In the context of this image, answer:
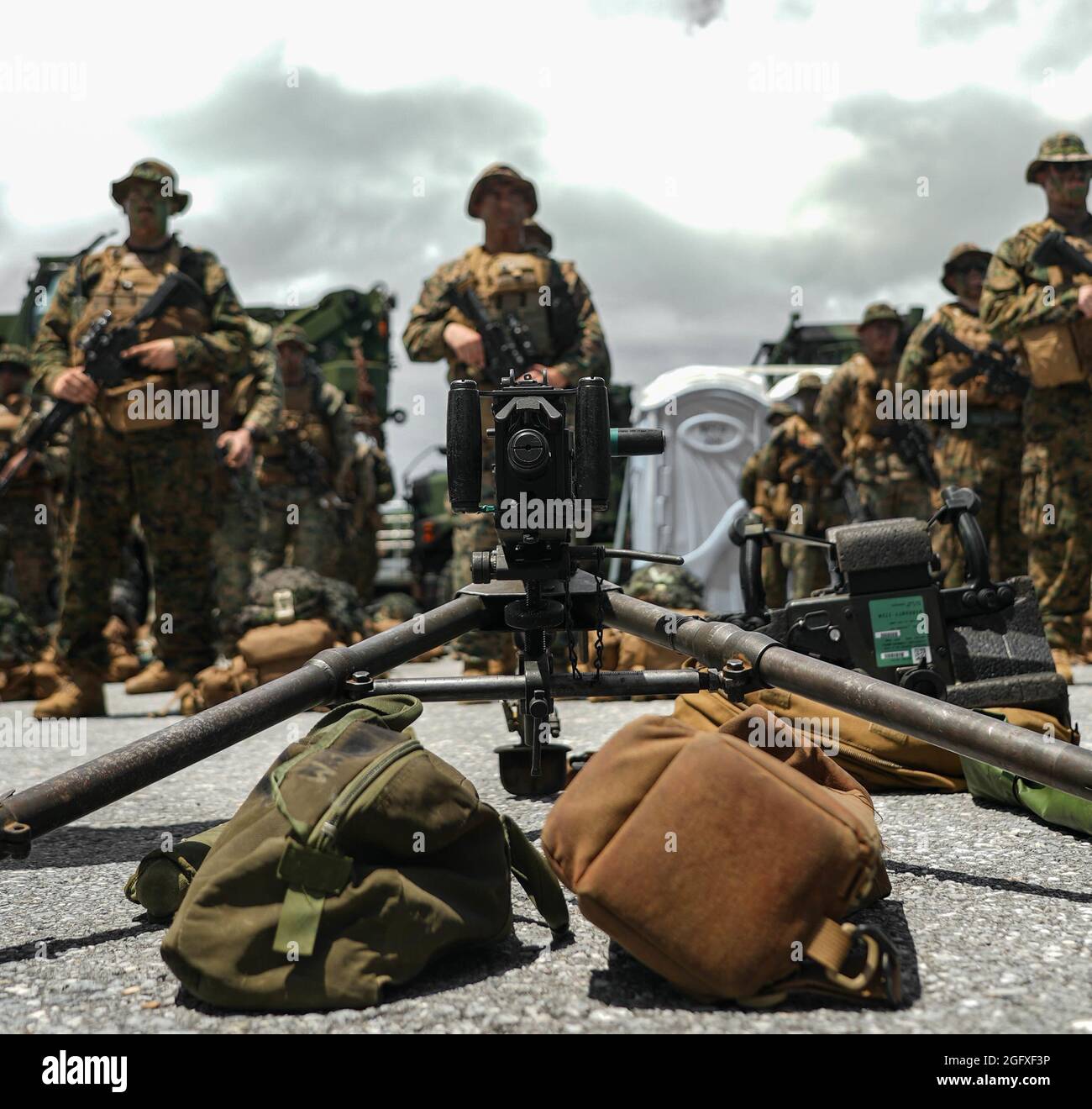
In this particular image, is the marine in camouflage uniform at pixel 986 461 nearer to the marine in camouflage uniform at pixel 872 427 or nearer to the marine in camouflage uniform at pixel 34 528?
the marine in camouflage uniform at pixel 872 427

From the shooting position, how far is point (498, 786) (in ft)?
11.4

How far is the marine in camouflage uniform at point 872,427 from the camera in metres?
8.33

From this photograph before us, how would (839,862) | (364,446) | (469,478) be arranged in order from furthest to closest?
(364,446), (469,478), (839,862)

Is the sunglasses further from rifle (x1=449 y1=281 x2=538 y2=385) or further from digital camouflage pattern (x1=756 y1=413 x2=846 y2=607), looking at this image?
digital camouflage pattern (x1=756 y1=413 x2=846 y2=607)

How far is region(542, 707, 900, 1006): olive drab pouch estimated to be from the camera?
1.62 metres

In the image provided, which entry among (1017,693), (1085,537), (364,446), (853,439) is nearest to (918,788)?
(1017,693)

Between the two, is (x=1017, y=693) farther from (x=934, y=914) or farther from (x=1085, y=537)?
(x=1085, y=537)

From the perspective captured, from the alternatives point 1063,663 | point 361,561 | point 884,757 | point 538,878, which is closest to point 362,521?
point 361,561

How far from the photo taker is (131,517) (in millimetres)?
5535

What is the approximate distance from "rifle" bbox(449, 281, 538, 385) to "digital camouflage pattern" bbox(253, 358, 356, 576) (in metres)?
4.22

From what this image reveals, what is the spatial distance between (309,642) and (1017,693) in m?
3.84

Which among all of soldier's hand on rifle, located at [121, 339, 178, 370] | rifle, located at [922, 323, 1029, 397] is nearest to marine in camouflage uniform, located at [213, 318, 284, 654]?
soldier's hand on rifle, located at [121, 339, 178, 370]

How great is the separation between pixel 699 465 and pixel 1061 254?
6388mm

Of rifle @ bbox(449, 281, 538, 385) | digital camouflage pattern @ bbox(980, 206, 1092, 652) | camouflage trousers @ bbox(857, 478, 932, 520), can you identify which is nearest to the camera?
digital camouflage pattern @ bbox(980, 206, 1092, 652)
